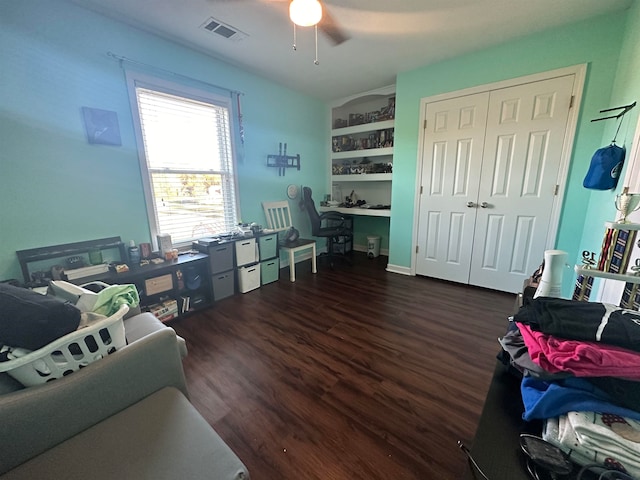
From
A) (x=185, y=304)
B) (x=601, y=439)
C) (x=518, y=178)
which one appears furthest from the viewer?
(x=518, y=178)

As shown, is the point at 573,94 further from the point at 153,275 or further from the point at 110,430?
the point at 153,275

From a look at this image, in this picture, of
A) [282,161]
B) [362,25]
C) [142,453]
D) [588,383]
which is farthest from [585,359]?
[282,161]

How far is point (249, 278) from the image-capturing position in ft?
10.2

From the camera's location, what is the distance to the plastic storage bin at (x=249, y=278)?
120 inches

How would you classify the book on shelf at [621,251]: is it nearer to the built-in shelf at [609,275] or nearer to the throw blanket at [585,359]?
the built-in shelf at [609,275]

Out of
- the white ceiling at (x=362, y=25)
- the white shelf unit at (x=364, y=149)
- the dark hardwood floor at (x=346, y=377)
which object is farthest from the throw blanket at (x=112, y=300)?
the white shelf unit at (x=364, y=149)

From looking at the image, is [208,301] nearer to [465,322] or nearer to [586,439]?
[465,322]

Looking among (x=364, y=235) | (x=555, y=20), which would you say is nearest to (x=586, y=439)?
(x=555, y=20)

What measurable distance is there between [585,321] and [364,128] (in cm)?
382

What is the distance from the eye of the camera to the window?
2.45 metres

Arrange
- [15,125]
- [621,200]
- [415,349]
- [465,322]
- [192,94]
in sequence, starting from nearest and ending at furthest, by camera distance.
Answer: [621,200] < [15,125] < [415,349] < [465,322] < [192,94]

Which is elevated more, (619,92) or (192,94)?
(192,94)

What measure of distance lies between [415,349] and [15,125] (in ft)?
11.0

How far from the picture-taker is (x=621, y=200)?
1.01 meters
